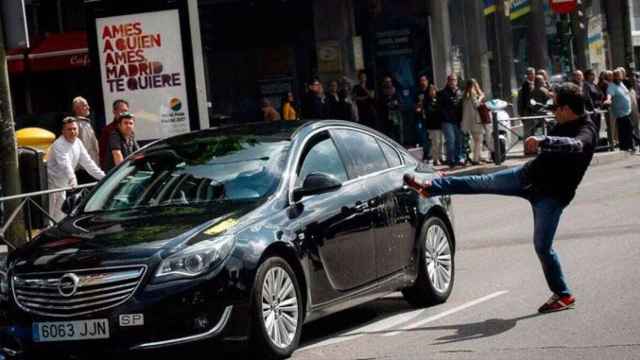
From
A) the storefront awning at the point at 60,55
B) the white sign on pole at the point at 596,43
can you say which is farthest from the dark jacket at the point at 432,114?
the white sign on pole at the point at 596,43

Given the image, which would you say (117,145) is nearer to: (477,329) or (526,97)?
(477,329)

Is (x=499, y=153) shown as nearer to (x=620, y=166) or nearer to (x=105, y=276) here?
(x=620, y=166)

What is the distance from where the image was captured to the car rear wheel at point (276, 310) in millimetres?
8922

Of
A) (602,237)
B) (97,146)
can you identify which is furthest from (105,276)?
(97,146)

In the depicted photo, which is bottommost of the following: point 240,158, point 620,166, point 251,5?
point 620,166

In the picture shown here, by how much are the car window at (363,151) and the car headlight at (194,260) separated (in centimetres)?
222

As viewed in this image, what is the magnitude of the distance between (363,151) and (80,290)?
10.2 ft

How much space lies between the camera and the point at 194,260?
8.76m

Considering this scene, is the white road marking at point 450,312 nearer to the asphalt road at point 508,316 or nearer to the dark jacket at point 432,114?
the asphalt road at point 508,316

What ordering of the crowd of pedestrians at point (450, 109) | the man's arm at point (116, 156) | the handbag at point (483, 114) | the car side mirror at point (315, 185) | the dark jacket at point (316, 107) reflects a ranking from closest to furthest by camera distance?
1. the car side mirror at point (315, 185)
2. the man's arm at point (116, 156)
3. the dark jacket at point (316, 107)
4. the crowd of pedestrians at point (450, 109)
5. the handbag at point (483, 114)

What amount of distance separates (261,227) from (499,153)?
19.4 metres

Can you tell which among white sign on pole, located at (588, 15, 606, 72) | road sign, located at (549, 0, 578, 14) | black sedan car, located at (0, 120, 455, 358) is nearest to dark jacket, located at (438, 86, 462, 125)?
road sign, located at (549, 0, 578, 14)

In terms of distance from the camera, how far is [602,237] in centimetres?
1516

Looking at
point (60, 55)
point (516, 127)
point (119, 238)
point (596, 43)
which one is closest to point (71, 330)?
point (119, 238)
